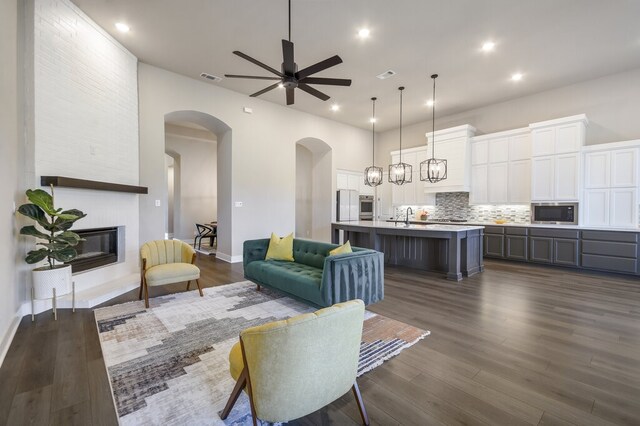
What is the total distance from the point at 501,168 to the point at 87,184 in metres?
7.92

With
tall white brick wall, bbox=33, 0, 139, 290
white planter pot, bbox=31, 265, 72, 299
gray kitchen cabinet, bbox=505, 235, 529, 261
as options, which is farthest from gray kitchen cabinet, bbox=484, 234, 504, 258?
white planter pot, bbox=31, 265, 72, 299

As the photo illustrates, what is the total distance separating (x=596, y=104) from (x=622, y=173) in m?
1.52

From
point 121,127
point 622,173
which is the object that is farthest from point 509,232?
point 121,127

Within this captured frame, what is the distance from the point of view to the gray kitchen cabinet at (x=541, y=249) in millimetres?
5844

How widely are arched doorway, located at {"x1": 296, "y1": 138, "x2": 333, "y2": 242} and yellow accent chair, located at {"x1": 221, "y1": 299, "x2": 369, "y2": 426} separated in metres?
6.91

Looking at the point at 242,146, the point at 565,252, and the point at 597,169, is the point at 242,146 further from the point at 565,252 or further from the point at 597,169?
the point at 597,169

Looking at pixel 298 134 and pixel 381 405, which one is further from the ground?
pixel 298 134

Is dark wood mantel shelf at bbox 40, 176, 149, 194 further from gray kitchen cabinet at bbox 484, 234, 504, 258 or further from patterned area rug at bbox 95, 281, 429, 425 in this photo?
gray kitchen cabinet at bbox 484, 234, 504, 258

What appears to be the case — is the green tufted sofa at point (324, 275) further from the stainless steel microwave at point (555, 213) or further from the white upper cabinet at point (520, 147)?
the white upper cabinet at point (520, 147)

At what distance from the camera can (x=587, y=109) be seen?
5797 millimetres

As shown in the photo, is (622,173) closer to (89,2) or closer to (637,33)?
(637,33)

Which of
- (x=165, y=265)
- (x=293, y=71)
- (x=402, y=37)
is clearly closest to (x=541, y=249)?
(x=402, y=37)

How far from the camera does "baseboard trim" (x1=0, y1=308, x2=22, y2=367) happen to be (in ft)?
7.68

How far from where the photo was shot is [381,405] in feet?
5.97
